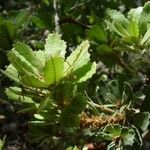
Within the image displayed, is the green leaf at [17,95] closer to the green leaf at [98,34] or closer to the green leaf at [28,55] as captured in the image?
the green leaf at [28,55]

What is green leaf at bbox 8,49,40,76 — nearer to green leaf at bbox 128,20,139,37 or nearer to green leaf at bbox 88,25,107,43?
green leaf at bbox 128,20,139,37

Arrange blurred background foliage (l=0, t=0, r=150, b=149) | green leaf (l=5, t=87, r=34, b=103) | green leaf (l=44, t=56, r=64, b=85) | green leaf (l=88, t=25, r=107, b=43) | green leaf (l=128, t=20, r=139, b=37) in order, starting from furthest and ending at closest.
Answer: green leaf (l=88, t=25, r=107, b=43) < blurred background foliage (l=0, t=0, r=150, b=149) < green leaf (l=128, t=20, r=139, b=37) < green leaf (l=5, t=87, r=34, b=103) < green leaf (l=44, t=56, r=64, b=85)

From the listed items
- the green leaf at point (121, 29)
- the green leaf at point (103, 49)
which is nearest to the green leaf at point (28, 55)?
the green leaf at point (121, 29)

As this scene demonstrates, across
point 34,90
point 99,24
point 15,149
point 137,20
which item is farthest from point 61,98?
point 15,149

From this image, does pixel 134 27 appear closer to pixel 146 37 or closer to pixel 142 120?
pixel 146 37

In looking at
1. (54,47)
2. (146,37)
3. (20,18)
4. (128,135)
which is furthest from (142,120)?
(20,18)

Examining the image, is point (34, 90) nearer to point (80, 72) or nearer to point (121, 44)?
point (80, 72)

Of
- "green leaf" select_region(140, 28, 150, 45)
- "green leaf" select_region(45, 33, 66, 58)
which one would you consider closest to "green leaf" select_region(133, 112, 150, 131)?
"green leaf" select_region(140, 28, 150, 45)
